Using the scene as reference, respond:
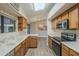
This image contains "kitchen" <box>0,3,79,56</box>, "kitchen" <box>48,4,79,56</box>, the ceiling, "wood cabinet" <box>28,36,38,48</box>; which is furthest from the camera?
"wood cabinet" <box>28,36,38,48</box>

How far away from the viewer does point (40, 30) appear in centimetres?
1509

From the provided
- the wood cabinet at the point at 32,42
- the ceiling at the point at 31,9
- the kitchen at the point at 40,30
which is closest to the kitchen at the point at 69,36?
the kitchen at the point at 40,30

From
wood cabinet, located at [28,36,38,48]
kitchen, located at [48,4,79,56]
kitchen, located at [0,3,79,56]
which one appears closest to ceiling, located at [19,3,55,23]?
kitchen, located at [0,3,79,56]

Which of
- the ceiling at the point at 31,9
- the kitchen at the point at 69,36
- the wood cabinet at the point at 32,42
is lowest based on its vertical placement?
the wood cabinet at the point at 32,42

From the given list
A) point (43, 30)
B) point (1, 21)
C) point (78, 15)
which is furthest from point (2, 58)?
point (43, 30)

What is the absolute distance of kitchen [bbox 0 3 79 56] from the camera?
9.55ft

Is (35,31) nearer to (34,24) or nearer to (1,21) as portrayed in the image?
(34,24)

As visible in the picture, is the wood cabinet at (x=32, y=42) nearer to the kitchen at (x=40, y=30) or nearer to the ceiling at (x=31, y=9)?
the kitchen at (x=40, y=30)

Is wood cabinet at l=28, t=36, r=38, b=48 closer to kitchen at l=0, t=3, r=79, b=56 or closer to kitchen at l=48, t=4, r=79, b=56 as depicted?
kitchen at l=0, t=3, r=79, b=56

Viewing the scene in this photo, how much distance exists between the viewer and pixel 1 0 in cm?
118

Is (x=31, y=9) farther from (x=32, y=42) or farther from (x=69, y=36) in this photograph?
(x=69, y=36)

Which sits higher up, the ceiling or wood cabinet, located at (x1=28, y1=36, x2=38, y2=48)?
the ceiling

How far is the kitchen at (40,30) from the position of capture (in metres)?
2.91

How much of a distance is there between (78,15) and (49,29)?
4.85m
